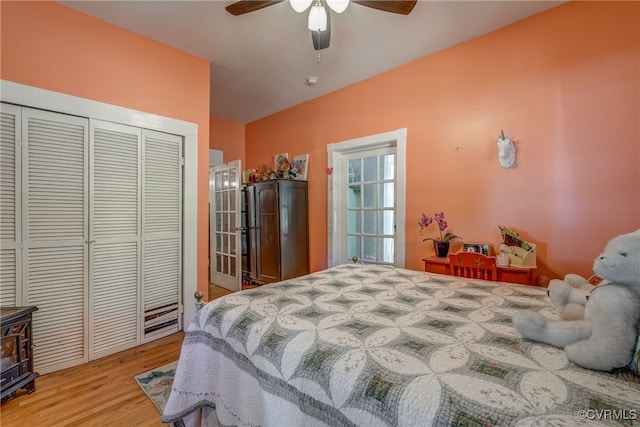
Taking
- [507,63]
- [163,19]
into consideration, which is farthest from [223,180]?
[507,63]

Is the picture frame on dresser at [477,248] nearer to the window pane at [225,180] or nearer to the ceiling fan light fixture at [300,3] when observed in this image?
the ceiling fan light fixture at [300,3]

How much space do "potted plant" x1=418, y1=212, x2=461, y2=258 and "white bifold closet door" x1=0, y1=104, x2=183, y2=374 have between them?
2359 mm

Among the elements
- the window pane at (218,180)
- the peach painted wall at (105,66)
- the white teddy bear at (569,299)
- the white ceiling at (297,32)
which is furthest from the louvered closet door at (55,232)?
the white teddy bear at (569,299)

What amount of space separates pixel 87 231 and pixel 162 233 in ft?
1.76

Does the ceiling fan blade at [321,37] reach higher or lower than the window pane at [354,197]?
higher

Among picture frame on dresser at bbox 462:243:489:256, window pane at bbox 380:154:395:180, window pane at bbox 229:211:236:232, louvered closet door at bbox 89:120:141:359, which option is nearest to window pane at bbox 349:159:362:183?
window pane at bbox 380:154:395:180

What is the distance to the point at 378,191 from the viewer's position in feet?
10.7

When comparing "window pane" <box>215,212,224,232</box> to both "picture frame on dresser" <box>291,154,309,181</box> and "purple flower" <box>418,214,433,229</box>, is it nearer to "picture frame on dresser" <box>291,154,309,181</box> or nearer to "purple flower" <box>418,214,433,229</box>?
"picture frame on dresser" <box>291,154,309,181</box>

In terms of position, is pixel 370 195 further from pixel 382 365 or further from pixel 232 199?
pixel 382 365

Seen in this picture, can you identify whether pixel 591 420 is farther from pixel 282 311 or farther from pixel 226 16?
pixel 226 16

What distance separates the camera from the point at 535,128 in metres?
2.17

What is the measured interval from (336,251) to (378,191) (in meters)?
0.90

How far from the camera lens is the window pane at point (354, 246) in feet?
11.3
